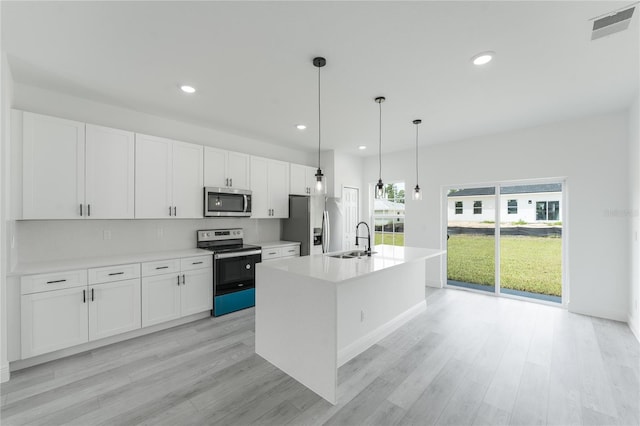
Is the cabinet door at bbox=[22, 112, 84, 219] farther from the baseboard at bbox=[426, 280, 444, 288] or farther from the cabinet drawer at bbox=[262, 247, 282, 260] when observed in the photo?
the baseboard at bbox=[426, 280, 444, 288]

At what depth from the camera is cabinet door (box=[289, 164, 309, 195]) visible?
206 inches

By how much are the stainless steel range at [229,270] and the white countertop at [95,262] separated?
0.26 m

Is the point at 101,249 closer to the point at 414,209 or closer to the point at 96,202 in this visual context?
the point at 96,202

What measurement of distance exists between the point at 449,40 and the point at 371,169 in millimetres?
4331

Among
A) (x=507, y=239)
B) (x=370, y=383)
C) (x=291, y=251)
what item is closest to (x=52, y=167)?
(x=291, y=251)

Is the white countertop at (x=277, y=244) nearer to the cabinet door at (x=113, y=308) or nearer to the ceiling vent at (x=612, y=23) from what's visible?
the cabinet door at (x=113, y=308)

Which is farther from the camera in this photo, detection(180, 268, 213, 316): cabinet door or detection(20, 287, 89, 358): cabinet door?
detection(180, 268, 213, 316): cabinet door

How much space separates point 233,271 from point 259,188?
4.78 ft

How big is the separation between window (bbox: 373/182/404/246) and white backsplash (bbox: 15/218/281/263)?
346 cm

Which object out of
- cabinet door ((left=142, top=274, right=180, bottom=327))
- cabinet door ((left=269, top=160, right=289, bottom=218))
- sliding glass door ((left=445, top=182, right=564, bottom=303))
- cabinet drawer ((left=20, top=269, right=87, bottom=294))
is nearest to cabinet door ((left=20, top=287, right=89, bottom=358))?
cabinet drawer ((left=20, top=269, right=87, bottom=294))

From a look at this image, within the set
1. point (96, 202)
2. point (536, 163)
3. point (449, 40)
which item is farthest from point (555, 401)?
point (96, 202)

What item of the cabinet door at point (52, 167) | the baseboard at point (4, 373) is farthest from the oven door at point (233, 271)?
the baseboard at point (4, 373)

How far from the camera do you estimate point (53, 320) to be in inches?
105

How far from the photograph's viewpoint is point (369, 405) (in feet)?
6.90
